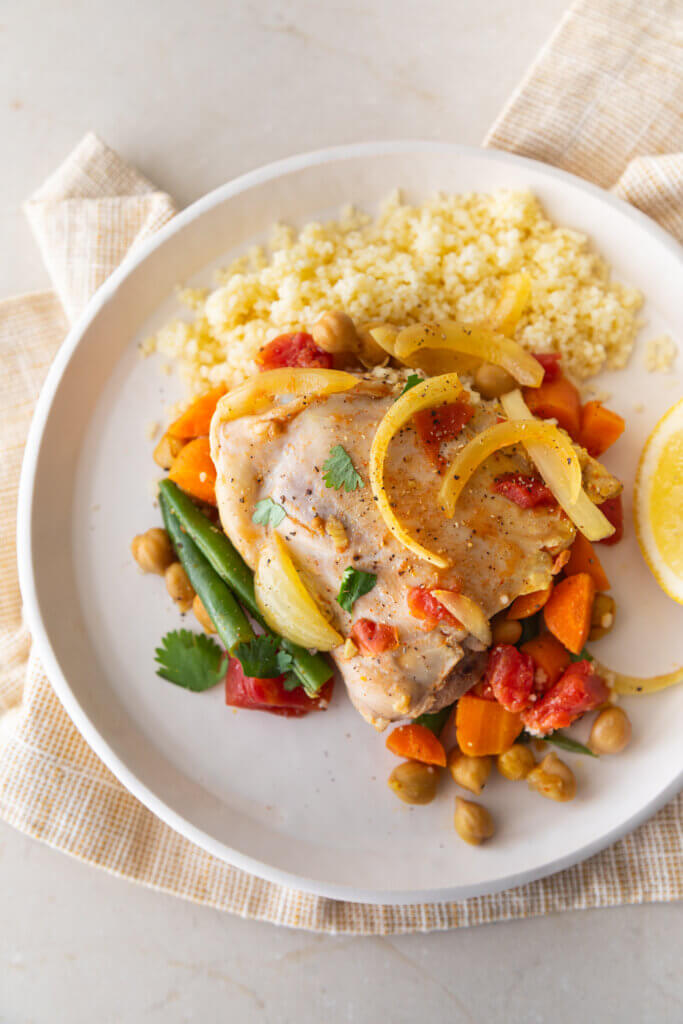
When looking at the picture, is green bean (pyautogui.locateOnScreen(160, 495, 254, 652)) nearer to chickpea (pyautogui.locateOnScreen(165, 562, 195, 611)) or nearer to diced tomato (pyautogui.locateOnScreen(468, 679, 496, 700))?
chickpea (pyautogui.locateOnScreen(165, 562, 195, 611))

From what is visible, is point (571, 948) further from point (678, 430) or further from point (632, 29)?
point (632, 29)

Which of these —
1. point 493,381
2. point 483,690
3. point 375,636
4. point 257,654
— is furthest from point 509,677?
point 493,381

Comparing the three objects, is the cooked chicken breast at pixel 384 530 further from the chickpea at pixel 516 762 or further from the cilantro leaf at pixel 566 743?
the cilantro leaf at pixel 566 743

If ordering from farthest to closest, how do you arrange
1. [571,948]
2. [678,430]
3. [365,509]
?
1. [571,948]
2. [678,430]
3. [365,509]

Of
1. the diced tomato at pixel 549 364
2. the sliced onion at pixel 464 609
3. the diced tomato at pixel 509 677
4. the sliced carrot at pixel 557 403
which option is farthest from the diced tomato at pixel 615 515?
the sliced onion at pixel 464 609

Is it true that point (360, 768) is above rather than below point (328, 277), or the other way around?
below

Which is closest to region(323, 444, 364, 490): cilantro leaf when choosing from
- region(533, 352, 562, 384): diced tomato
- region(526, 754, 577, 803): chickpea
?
region(533, 352, 562, 384): diced tomato

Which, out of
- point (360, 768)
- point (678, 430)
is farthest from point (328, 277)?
point (360, 768)
